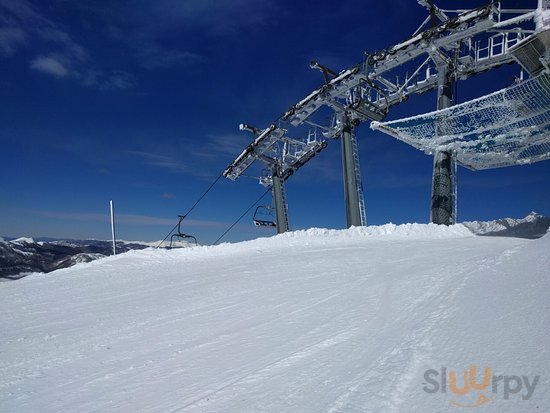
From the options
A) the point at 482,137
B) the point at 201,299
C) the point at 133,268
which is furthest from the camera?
the point at 482,137

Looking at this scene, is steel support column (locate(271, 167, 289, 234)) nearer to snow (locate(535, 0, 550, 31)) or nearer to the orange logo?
snow (locate(535, 0, 550, 31))

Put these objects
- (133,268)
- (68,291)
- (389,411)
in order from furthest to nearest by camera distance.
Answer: (133,268) → (68,291) → (389,411)

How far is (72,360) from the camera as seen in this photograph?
2992mm

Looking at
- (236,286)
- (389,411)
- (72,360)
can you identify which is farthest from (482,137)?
(72,360)

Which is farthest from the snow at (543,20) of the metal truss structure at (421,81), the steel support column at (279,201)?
the steel support column at (279,201)

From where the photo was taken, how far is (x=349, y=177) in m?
14.7

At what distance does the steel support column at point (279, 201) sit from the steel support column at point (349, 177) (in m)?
6.27

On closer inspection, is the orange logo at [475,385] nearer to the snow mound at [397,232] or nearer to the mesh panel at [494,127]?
the snow mound at [397,232]

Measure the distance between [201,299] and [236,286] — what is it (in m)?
0.69

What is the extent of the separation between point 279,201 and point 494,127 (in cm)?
1331

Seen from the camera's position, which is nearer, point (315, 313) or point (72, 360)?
point (72, 360)

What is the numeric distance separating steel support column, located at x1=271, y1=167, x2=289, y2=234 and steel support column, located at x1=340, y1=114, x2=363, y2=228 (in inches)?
247

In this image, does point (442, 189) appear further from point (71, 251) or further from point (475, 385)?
point (71, 251)

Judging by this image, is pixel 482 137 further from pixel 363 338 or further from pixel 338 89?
pixel 363 338
